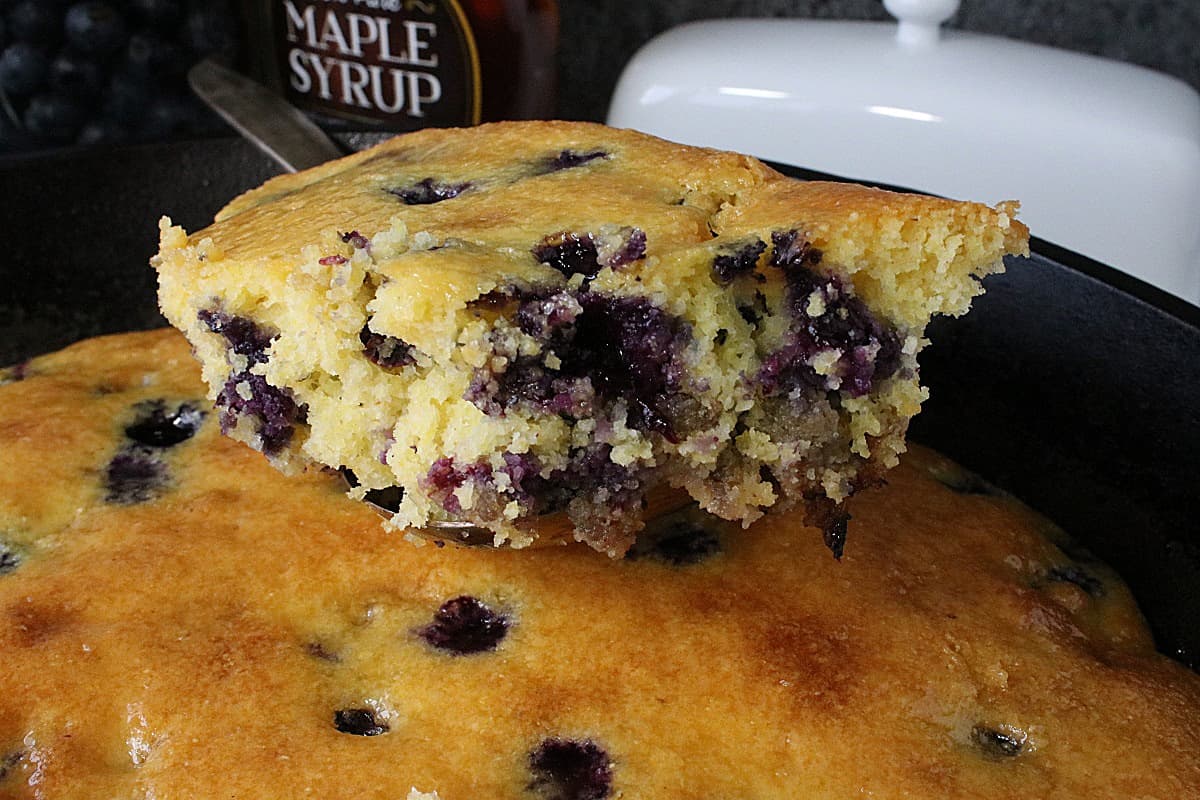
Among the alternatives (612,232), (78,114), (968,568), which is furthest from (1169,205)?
(78,114)

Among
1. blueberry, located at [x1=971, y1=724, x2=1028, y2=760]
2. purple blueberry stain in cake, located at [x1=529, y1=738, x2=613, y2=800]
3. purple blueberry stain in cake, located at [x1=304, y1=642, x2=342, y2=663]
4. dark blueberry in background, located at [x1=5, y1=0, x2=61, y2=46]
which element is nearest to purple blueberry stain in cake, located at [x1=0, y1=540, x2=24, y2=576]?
purple blueberry stain in cake, located at [x1=304, y1=642, x2=342, y2=663]

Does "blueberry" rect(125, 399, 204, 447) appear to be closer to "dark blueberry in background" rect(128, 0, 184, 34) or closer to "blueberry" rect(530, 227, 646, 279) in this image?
"blueberry" rect(530, 227, 646, 279)

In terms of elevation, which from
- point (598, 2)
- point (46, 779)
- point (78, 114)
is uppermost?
point (598, 2)

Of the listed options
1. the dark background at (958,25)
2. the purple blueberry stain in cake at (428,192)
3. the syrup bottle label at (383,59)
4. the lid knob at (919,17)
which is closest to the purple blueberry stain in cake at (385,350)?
the purple blueberry stain in cake at (428,192)

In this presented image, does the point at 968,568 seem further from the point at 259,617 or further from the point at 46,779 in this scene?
the point at 46,779

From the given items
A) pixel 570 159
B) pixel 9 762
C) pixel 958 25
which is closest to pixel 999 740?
pixel 570 159
